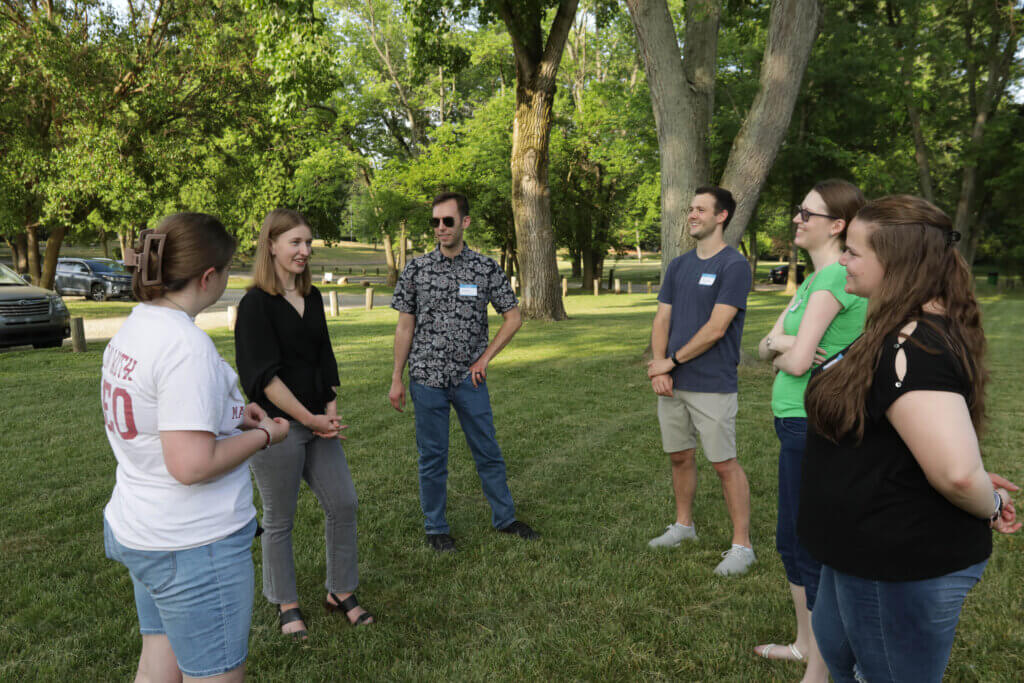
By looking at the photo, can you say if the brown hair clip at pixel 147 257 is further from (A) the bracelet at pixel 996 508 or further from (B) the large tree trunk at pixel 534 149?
(B) the large tree trunk at pixel 534 149

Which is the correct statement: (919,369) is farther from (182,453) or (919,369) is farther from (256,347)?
(256,347)

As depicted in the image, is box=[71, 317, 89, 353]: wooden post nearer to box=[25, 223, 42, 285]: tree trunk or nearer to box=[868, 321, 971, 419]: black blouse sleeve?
box=[25, 223, 42, 285]: tree trunk

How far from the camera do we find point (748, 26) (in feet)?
51.8

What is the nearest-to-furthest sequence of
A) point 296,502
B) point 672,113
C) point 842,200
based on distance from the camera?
point 842,200
point 296,502
point 672,113

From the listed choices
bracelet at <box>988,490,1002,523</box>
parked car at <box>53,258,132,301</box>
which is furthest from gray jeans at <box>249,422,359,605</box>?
parked car at <box>53,258,132,301</box>

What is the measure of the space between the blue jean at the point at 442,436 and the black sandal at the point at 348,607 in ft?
3.14

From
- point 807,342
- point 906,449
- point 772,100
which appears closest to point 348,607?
point 807,342

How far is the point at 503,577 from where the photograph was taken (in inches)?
160

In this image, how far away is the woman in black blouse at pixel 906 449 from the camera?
1.58 m

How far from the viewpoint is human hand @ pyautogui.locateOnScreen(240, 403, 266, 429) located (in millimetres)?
2115

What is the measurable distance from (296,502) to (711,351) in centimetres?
251

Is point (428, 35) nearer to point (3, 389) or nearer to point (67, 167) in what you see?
point (67, 167)

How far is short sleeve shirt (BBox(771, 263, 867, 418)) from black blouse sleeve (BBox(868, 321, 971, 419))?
1030 mm

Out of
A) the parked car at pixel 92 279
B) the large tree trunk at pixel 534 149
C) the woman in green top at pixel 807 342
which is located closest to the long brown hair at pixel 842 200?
the woman in green top at pixel 807 342
